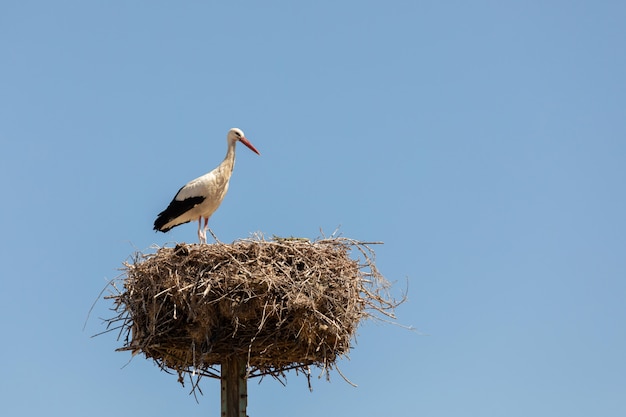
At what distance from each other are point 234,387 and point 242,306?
31.8 inches

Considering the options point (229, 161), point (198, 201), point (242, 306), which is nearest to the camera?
point (242, 306)

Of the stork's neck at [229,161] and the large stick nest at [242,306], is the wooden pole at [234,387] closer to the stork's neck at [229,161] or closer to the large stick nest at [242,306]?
the large stick nest at [242,306]

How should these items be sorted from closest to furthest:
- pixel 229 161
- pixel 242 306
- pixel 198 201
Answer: pixel 242 306, pixel 198 201, pixel 229 161

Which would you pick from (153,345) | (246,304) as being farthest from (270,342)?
(153,345)

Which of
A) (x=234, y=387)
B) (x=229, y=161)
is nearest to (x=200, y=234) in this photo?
(x=229, y=161)

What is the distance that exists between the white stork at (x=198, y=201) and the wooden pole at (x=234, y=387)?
11.0 ft

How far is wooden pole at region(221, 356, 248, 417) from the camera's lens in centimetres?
1004

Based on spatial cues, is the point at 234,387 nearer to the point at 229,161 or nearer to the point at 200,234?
the point at 200,234

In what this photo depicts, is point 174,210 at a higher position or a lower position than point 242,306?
higher

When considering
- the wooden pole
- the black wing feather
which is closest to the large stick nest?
the wooden pole

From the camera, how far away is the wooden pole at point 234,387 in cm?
1004

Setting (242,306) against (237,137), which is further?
(237,137)

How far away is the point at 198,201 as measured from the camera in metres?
13.2

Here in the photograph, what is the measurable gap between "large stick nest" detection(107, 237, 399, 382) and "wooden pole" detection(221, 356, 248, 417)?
0.32ft
